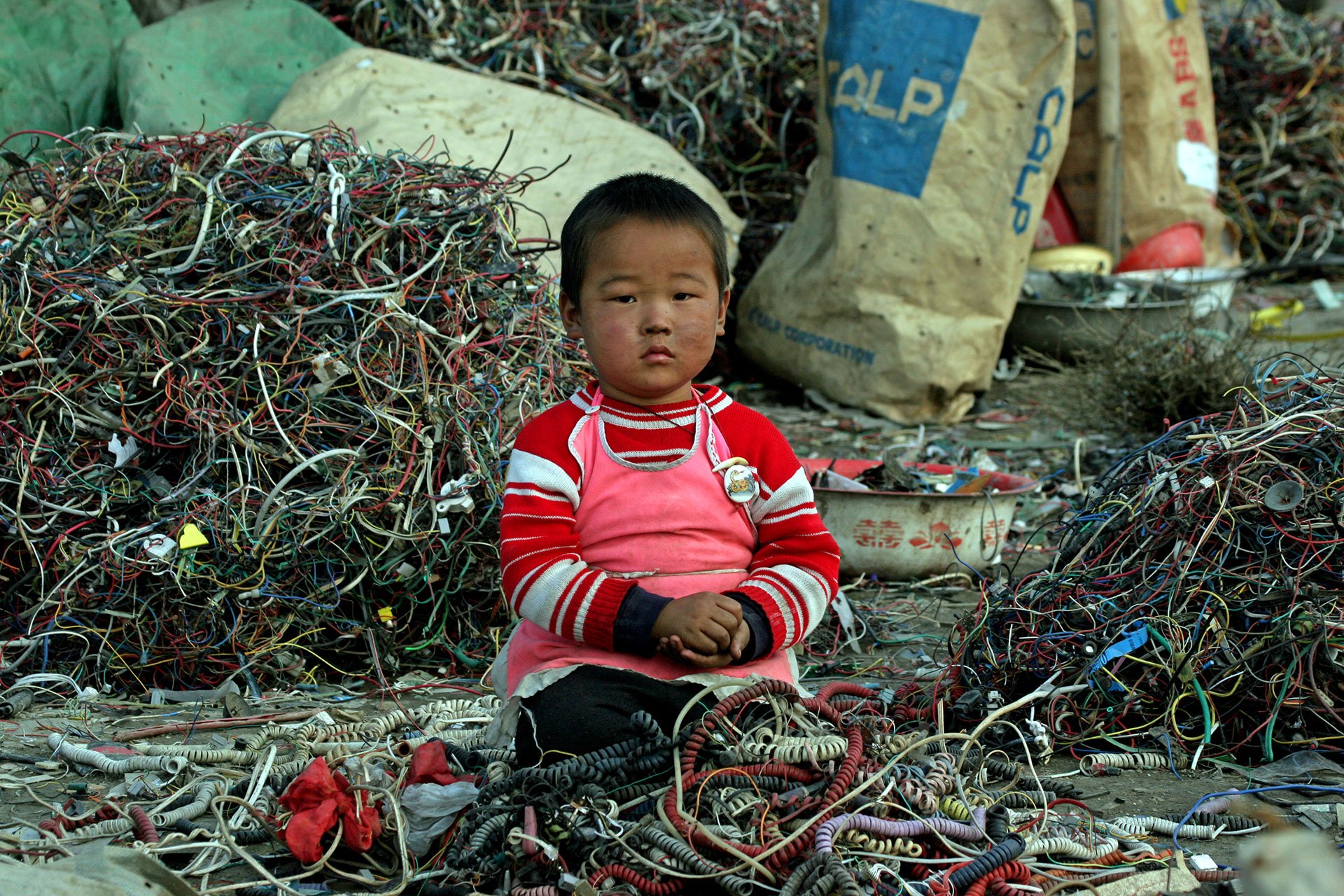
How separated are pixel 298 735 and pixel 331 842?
0.42 m

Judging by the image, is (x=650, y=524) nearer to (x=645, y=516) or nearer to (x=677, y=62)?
(x=645, y=516)

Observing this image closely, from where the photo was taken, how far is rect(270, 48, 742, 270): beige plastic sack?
4523mm

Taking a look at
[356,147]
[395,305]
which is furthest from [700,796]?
[356,147]

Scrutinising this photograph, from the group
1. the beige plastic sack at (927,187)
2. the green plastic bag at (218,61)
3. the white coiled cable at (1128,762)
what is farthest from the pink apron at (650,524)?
the beige plastic sack at (927,187)

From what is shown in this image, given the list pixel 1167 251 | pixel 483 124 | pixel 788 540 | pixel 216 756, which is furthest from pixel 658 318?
pixel 1167 251

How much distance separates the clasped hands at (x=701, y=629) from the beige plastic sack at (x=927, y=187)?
3.34 meters

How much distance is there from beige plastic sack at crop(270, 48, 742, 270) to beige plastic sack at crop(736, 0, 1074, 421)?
23.7 inches

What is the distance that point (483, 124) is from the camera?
15.8 ft

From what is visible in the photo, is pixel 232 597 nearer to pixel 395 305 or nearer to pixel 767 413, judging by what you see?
pixel 395 305

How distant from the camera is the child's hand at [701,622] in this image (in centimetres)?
183

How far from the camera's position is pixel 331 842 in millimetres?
1837

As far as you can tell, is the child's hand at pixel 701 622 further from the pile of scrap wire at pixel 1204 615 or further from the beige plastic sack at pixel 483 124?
the beige plastic sack at pixel 483 124

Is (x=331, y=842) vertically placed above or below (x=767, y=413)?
above

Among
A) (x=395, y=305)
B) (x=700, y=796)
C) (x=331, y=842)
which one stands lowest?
(x=331, y=842)
